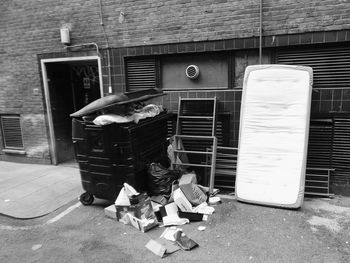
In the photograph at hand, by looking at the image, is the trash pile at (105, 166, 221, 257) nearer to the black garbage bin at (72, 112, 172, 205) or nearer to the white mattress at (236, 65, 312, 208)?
the black garbage bin at (72, 112, 172, 205)

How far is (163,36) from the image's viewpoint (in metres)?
5.01

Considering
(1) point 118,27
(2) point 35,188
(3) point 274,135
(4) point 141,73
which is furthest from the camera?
(4) point 141,73

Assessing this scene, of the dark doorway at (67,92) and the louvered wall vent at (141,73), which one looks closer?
the louvered wall vent at (141,73)

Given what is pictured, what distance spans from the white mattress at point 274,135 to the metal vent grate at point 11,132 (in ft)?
17.3

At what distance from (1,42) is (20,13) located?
0.86 m

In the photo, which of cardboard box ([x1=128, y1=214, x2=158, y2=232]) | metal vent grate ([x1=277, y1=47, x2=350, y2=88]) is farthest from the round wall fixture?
cardboard box ([x1=128, y1=214, x2=158, y2=232])

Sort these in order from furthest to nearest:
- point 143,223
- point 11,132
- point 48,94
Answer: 1. point 11,132
2. point 48,94
3. point 143,223

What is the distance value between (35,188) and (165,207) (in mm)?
2726

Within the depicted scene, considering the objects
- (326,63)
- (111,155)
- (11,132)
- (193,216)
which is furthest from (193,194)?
(11,132)

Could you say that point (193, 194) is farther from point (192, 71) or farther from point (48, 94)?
point (48, 94)

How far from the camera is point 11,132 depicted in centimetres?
678

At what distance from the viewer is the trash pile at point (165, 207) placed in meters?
3.25

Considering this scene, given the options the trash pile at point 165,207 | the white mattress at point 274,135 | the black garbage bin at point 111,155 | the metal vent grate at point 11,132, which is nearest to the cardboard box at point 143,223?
the trash pile at point 165,207

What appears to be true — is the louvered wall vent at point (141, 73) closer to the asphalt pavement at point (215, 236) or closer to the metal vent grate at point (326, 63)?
the metal vent grate at point (326, 63)
